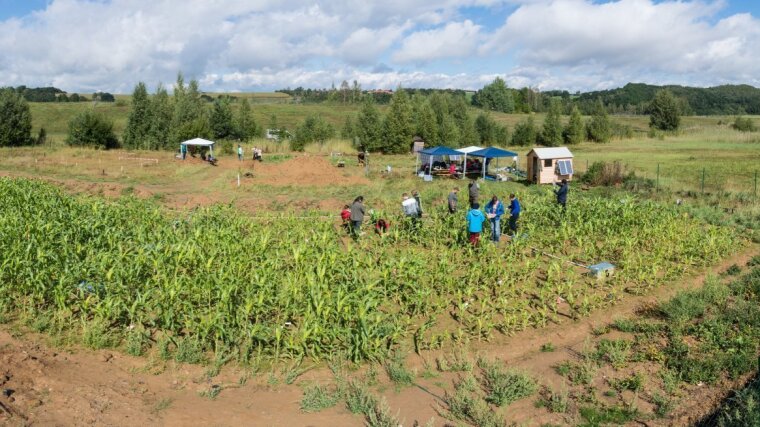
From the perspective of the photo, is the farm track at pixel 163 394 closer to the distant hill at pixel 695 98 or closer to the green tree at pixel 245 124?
the green tree at pixel 245 124

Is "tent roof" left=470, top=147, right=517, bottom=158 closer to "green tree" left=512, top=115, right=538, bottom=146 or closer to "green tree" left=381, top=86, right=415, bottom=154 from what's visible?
"green tree" left=381, top=86, right=415, bottom=154

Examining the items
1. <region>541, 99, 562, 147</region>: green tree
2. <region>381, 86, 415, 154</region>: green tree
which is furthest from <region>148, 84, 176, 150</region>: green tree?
<region>541, 99, 562, 147</region>: green tree

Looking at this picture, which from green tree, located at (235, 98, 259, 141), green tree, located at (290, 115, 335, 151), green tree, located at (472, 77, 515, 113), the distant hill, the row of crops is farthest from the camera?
the distant hill

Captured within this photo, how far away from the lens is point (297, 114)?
86.2 m

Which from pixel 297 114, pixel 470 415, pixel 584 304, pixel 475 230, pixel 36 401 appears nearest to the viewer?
pixel 36 401

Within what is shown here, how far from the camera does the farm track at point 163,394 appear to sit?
6176 mm

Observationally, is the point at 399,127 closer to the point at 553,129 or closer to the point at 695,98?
the point at 553,129

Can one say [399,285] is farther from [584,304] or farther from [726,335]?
[726,335]

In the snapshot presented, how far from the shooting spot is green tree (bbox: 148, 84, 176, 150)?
43906 mm

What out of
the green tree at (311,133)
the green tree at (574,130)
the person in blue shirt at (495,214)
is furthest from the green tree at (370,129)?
the person in blue shirt at (495,214)

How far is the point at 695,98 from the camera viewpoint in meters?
148

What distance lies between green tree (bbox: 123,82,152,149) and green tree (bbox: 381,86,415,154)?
18766mm

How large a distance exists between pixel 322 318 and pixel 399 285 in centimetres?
231

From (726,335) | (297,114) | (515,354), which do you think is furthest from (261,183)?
(297,114)
